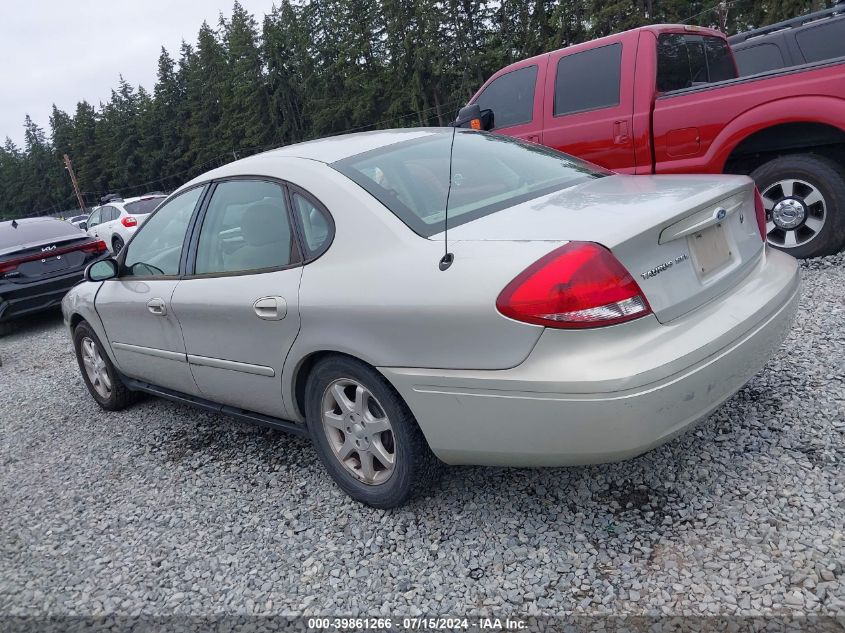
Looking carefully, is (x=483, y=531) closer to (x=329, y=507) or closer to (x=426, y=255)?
(x=329, y=507)

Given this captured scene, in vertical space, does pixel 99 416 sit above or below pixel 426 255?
below

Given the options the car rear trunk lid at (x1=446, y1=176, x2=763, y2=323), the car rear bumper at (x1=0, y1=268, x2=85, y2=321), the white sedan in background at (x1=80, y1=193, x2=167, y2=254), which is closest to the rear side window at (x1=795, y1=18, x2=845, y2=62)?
the car rear trunk lid at (x1=446, y1=176, x2=763, y2=323)

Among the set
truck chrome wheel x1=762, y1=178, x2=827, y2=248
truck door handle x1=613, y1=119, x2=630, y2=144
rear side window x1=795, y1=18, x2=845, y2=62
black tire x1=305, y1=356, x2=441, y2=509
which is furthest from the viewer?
rear side window x1=795, y1=18, x2=845, y2=62

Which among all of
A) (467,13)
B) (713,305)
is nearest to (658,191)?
(713,305)

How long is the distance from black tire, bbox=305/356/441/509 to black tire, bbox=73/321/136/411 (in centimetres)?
230

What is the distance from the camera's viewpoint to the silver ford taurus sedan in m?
2.15

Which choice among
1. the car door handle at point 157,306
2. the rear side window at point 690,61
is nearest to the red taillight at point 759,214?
the rear side window at point 690,61

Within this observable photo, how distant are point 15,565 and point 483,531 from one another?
6.93 feet

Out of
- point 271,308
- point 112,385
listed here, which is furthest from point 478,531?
point 112,385

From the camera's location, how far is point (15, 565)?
304 cm

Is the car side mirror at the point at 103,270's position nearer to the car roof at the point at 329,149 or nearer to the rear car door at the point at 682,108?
the car roof at the point at 329,149

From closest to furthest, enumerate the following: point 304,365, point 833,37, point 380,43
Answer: point 304,365, point 833,37, point 380,43

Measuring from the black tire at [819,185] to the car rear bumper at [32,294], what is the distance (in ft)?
24.0

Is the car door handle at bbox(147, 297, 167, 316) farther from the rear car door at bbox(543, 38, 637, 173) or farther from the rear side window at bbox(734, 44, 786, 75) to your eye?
the rear side window at bbox(734, 44, 786, 75)
